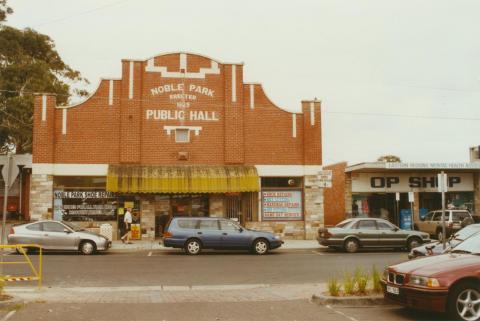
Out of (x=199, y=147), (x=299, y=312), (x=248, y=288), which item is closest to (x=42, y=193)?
(x=199, y=147)

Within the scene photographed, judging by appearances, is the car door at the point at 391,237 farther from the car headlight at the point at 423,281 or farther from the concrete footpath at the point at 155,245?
the car headlight at the point at 423,281

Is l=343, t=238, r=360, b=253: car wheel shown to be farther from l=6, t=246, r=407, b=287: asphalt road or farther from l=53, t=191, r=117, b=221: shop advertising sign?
l=53, t=191, r=117, b=221: shop advertising sign

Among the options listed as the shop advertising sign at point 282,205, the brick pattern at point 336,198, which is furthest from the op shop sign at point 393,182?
the shop advertising sign at point 282,205

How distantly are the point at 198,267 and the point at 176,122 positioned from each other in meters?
11.9

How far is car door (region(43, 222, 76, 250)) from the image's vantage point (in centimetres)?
2086

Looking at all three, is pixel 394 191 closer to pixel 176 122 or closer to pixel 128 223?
pixel 176 122

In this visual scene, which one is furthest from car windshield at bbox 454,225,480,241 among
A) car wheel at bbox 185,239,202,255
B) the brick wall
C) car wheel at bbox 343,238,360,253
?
the brick wall

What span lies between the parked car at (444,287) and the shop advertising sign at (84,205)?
64.7 feet

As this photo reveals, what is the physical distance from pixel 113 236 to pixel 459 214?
703 inches

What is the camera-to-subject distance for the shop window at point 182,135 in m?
27.5

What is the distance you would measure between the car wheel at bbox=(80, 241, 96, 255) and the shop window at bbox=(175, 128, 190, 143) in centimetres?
805

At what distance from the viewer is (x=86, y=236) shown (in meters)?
21.1

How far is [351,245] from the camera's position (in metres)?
22.7

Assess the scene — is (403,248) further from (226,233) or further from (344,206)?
(344,206)
